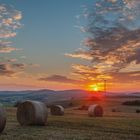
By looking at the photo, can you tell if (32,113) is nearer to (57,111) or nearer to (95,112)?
(95,112)

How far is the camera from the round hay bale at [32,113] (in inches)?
1104

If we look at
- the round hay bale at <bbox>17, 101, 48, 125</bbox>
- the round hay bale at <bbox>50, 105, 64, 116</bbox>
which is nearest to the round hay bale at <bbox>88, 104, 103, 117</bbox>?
the round hay bale at <bbox>50, 105, 64, 116</bbox>

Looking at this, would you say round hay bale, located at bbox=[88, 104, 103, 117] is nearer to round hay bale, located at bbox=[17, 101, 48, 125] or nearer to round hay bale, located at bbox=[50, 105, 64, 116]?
round hay bale, located at bbox=[50, 105, 64, 116]

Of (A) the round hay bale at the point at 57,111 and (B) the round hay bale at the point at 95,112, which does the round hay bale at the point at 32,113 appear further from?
(A) the round hay bale at the point at 57,111

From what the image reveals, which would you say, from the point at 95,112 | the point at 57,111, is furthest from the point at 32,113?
the point at 57,111

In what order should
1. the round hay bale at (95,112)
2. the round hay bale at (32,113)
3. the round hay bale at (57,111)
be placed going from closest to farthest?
the round hay bale at (32,113)
the round hay bale at (95,112)
the round hay bale at (57,111)

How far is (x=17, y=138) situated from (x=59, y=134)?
3.16 m

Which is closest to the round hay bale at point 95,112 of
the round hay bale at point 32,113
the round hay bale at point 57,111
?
the round hay bale at point 57,111

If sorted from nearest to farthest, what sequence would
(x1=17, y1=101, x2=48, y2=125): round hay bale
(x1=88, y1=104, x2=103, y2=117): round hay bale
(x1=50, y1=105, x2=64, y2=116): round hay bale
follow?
1. (x1=17, y1=101, x2=48, y2=125): round hay bale
2. (x1=88, y1=104, x2=103, y2=117): round hay bale
3. (x1=50, y1=105, x2=64, y2=116): round hay bale

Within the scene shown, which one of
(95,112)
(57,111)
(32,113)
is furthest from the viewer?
(57,111)

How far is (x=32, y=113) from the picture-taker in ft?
92.1

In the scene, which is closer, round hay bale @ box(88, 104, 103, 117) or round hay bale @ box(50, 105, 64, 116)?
round hay bale @ box(88, 104, 103, 117)

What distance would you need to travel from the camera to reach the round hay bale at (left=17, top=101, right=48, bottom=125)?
28.0 metres

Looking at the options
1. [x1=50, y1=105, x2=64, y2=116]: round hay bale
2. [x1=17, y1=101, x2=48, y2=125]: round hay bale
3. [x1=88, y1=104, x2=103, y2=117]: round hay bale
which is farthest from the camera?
[x1=50, y1=105, x2=64, y2=116]: round hay bale
